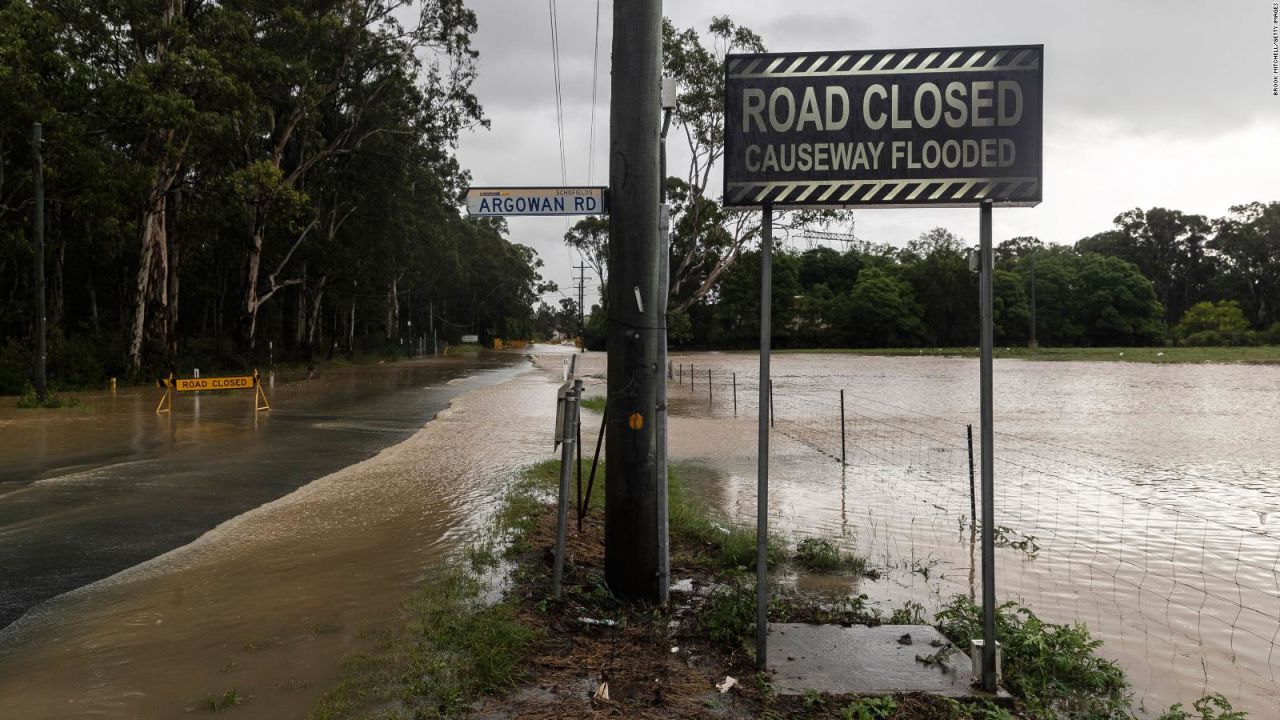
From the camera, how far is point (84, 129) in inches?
957

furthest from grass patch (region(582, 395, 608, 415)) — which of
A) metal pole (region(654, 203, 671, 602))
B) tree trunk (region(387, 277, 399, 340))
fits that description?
tree trunk (region(387, 277, 399, 340))

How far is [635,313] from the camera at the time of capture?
5328 mm

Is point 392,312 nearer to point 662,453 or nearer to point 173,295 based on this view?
point 173,295

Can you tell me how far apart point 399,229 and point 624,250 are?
38467 mm

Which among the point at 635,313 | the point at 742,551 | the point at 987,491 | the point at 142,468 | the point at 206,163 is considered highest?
the point at 206,163

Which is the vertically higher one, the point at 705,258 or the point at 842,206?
the point at 705,258

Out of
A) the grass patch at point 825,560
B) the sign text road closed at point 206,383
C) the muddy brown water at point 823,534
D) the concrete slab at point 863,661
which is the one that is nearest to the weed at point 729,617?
the concrete slab at point 863,661

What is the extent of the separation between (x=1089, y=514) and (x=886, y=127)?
6.75m

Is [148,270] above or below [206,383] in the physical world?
above

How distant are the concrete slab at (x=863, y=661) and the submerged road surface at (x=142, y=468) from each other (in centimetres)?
495

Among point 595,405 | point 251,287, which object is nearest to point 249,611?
point 595,405

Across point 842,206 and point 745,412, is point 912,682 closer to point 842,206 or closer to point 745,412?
point 842,206

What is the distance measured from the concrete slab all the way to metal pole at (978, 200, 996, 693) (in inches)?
6.6

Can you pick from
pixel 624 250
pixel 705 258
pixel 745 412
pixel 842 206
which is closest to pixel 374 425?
pixel 745 412
